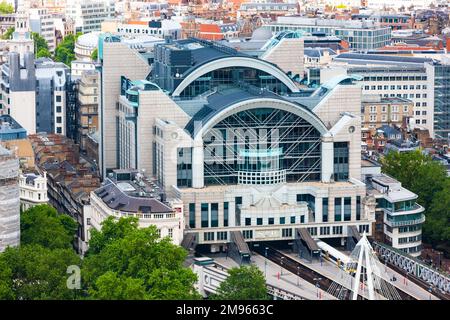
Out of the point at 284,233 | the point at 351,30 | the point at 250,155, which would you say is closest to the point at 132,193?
the point at 250,155

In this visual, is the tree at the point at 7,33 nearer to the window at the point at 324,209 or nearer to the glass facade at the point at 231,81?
the glass facade at the point at 231,81

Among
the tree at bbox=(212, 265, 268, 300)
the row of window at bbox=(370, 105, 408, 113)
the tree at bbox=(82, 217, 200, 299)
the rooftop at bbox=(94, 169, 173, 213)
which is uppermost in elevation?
the row of window at bbox=(370, 105, 408, 113)

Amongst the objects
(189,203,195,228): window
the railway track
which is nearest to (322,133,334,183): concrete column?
the railway track

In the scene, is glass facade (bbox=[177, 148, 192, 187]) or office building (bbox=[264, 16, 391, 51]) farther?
office building (bbox=[264, 16, 391, 51])

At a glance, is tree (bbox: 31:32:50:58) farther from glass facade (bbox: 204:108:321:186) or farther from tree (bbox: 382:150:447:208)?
glass facade (bbox: 204:108:321:186)

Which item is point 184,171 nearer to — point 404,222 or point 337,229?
point 337,229

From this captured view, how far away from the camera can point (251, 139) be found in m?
75.5

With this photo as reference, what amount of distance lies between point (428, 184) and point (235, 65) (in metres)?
Answer: 14.5

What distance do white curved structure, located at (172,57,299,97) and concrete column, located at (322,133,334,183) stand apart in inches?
317

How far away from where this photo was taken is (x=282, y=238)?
7338cm

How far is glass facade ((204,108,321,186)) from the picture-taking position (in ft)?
246

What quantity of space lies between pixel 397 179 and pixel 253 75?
37.8 feet
